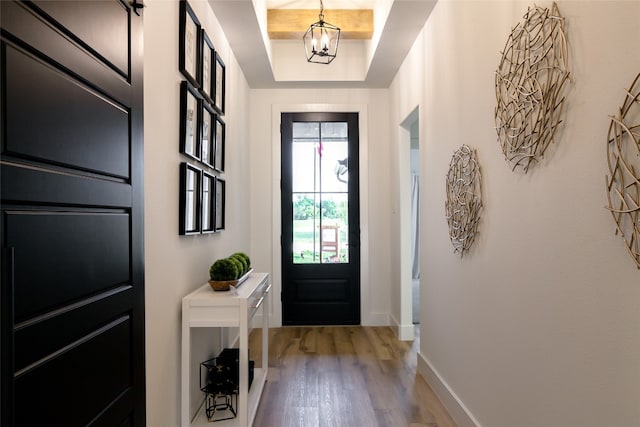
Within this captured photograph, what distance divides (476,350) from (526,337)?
1.77 feet

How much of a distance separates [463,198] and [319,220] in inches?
97.2

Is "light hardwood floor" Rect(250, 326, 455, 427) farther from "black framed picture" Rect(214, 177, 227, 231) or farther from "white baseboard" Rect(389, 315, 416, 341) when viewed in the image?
"black framed picture" Rect(214, 177, 227, 231)

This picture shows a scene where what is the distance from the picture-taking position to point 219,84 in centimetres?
302

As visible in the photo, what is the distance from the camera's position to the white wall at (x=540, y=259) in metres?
1.14

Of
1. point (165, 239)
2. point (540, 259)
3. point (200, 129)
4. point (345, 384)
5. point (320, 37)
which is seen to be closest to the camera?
point (540, 259)

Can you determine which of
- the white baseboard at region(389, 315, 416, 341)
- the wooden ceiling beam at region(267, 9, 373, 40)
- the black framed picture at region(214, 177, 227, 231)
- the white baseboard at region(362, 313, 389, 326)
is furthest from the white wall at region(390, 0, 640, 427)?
the white baseboard at region(362, 313, 389, 326)

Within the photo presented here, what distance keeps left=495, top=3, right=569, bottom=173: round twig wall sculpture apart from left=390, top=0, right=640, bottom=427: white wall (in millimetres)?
53

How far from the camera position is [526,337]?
5.32ft

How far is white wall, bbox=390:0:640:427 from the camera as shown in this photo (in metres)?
1.14

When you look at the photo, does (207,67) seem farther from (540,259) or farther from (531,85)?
(540,259)

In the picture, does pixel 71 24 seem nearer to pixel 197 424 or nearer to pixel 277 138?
pixel 197 424

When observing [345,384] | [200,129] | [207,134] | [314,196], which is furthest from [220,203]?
[314,196]

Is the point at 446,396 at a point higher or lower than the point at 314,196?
lower

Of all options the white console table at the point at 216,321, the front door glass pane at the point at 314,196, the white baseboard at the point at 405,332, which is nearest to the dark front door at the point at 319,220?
the front door glass pane at the point at 314,196
